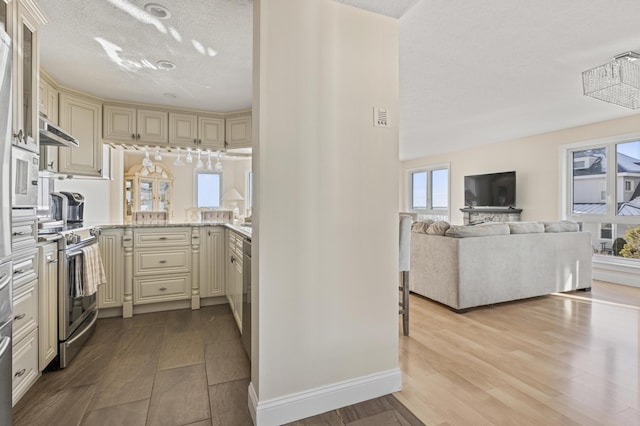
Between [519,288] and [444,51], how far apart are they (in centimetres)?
280

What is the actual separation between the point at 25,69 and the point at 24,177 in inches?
27.3

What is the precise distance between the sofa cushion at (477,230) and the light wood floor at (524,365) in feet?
2.77

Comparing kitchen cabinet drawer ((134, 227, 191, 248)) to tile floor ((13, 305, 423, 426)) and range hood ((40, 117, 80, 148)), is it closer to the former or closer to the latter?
tile floor ((13, 305, 423, 426))

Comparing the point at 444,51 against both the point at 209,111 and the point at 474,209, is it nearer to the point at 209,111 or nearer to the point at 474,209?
the point at 209,111

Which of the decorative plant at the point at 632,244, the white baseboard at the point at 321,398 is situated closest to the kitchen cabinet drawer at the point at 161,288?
the white baseboard at the point at 321,398

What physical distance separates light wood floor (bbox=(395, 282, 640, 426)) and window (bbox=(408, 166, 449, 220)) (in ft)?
15.5

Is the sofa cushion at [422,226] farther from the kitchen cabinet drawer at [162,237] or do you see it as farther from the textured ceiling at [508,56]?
the kitchen cabinet drawer at [162,237]

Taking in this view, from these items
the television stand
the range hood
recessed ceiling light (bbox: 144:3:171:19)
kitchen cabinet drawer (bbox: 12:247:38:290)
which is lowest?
kitchen cabinet drawer (bbox: 12:247:38:290)

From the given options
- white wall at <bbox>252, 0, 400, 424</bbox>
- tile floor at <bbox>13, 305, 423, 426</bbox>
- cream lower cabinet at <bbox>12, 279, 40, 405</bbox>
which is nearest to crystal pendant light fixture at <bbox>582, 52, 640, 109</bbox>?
white wall at <bbox>252, 0, 400, 424</bbox>

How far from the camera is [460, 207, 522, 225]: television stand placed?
19.6 feet

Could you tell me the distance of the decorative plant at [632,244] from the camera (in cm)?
443

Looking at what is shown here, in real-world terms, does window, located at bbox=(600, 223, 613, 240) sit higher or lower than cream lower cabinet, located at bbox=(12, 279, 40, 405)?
higher

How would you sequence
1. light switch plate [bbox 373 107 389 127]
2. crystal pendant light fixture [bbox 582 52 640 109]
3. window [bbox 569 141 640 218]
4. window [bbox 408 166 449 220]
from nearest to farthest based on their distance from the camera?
light switch plate [bbox 373 107 389 127]
crystal pendant light fixture [bbox 582 52 640 109]
window [bbox 569 141 640 218]
window [bbox 408 166 449 220]

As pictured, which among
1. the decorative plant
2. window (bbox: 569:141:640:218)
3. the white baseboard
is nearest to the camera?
the white baseboard
